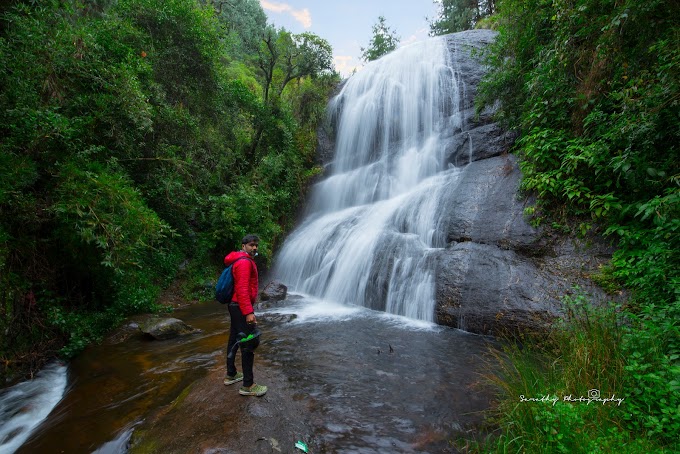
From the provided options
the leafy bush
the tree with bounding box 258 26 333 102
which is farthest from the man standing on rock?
the tree with bounding box 258 26 333 102

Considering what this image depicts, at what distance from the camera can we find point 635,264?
482 centimetres

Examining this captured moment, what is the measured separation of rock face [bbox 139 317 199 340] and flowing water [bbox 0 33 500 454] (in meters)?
0.26

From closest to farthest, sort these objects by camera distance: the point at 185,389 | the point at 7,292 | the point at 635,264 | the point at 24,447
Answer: the point at 24,447 < the point at 185,389 < the point at 635,264 < the point at 7,292

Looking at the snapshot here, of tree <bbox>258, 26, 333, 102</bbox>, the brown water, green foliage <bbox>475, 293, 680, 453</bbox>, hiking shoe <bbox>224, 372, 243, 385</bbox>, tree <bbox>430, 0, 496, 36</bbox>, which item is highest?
tree <bbox>430, 0, 496, 36</bbox>

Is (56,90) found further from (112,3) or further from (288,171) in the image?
(288,171)

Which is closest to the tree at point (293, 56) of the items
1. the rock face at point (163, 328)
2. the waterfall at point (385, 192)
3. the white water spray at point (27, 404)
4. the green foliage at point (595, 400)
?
the waterfall at point (385, 192)

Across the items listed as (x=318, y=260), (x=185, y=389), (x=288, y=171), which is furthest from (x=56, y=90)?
(x=288, y=171)

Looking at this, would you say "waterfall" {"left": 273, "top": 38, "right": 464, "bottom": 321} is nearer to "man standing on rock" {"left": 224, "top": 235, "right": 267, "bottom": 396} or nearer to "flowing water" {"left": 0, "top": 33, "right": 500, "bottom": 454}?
"flowing water" {"left": 0, "top": 33, "right": 500, "bottom": 454}

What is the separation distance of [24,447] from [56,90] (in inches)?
249

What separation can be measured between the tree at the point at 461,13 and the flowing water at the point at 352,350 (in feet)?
35.1

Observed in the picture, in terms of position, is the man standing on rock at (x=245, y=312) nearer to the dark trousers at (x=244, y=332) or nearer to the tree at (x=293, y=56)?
the dark trousers at (x=244, y=332)

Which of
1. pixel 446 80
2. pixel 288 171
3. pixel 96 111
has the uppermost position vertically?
pixel 446 80

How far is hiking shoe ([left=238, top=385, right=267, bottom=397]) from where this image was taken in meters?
3.61

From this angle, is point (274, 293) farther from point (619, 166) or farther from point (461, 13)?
point (461, 13)
